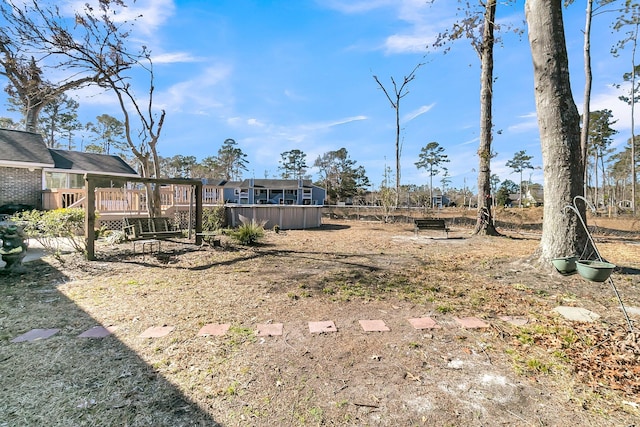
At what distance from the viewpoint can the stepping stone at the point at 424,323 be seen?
2841 mm

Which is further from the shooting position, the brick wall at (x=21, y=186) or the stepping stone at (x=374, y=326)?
the brick wall at (x=21, y=186)

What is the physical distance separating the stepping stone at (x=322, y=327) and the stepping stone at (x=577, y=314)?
255 centimetres

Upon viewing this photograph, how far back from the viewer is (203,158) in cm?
4284

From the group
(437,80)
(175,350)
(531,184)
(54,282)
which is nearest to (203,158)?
(437,80)

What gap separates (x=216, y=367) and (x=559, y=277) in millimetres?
4992

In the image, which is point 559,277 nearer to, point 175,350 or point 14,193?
point 175,350

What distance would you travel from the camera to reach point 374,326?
9.32ft

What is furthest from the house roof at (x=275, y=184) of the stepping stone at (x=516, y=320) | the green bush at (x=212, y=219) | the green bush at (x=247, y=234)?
the stepping stone at (x=516, y=320)

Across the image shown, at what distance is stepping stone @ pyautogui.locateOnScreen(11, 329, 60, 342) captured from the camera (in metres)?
2.63

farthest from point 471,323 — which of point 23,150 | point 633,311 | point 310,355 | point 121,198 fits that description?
point 23,150

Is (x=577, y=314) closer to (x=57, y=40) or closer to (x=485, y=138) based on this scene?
(x=485, y=138)

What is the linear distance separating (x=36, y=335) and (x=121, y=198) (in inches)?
361

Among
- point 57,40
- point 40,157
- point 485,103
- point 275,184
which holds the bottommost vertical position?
point 40,157

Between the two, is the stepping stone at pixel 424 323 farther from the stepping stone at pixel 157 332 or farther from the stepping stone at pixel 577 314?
the stepping stone at pixel 157 332
